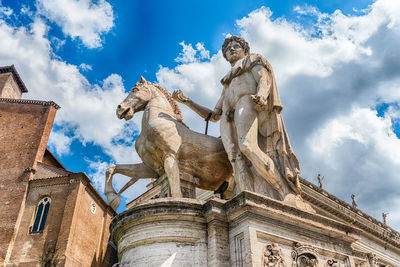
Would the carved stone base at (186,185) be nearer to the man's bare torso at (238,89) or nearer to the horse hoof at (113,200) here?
the horse hoof at (113,200)

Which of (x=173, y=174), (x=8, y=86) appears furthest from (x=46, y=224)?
(x=173, y=174)

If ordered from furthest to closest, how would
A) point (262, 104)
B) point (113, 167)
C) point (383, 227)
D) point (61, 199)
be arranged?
point (383, 227)
point (61, 199)
point (113, 167)
point (262, 104)

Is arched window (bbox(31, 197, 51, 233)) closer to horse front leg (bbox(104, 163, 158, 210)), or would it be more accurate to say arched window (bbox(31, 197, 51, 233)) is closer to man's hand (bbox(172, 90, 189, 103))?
horse front leg (bbox(104, 163, 158, 210))

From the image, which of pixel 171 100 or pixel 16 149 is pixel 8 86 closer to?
pixel 16 149

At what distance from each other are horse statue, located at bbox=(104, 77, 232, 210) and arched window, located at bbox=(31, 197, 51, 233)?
26.2 metres

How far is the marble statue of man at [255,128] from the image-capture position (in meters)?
6.86

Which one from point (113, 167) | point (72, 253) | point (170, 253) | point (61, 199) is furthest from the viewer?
point (61, 199)

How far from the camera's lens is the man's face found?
822 centimetres

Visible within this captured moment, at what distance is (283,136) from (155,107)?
98.9 inches

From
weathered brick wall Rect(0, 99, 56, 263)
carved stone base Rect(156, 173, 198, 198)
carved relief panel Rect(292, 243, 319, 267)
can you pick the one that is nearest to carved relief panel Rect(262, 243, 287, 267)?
carved relief panel Rect(292, 243, 319, 267)

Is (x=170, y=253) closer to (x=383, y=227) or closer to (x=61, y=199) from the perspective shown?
(x=61, y=199)

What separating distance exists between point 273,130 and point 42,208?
29046 millimetres

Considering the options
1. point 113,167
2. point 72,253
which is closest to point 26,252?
point 72,253

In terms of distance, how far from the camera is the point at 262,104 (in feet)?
22.9
